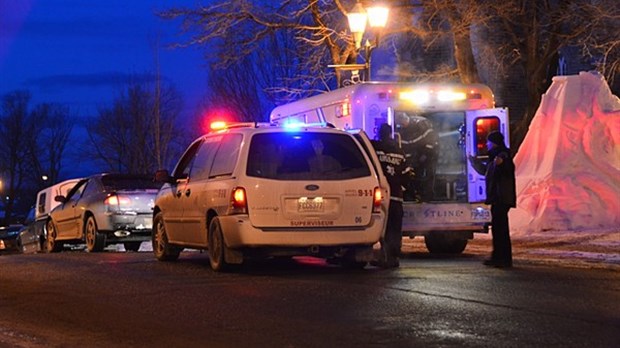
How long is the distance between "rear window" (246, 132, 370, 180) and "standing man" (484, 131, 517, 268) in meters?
1.84

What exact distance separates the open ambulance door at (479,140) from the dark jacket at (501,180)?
2190 mm

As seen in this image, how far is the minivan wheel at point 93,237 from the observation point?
17173mm

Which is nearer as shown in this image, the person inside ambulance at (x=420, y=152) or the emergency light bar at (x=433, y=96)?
the emergency light bar at (x=433, y=96)

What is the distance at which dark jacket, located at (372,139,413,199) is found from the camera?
12.1 metres

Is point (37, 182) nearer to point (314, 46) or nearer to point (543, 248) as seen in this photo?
point (314, 46)

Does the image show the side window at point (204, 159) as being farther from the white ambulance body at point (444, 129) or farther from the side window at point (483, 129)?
the side window at point (483, 129)

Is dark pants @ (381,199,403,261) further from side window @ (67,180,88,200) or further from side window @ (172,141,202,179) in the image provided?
side window @ (67,180,88,200)

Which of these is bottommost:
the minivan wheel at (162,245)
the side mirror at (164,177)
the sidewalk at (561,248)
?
the sidewalk at (561,248)

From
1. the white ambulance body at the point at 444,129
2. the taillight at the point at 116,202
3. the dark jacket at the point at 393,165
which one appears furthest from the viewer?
the taillight at the point at 116,202

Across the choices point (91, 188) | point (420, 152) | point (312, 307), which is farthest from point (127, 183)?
point (312, 307)

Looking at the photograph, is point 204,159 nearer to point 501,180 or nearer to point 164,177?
point 164,177

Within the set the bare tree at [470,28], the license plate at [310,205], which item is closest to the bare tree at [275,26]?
Answer: the bare tree at [470,28]

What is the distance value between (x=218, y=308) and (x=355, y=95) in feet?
22.5

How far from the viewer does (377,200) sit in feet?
37.3
